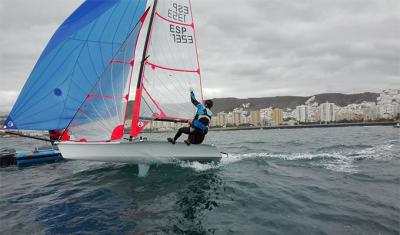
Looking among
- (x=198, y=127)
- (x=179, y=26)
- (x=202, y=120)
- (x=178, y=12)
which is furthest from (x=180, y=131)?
(x=178, y=12)

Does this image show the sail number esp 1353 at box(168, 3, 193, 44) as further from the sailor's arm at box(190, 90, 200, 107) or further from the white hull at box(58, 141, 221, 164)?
the white hull at box(58, 141, 221, 164)

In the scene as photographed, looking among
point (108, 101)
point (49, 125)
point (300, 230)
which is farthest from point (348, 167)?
point (49, 125)

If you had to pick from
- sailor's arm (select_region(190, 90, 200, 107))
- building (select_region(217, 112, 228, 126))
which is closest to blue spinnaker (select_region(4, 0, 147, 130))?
sailor's arm (select_region(190, 90, 200, 107))

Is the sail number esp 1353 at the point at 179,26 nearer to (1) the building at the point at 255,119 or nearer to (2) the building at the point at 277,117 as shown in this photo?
(2) the building at the point at 277,117

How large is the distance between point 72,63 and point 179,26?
3.55 meters

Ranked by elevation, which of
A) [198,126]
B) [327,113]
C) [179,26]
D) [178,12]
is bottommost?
[198,126]

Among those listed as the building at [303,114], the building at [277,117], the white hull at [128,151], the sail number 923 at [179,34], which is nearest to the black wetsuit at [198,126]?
the white hull at [128,151]

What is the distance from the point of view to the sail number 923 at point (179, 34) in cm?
892

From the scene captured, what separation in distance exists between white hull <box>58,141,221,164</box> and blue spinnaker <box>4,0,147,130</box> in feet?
3.55

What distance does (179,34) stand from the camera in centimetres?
902

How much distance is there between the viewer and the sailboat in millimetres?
7523

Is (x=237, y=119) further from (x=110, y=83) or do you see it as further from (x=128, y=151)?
(x=128, y=151)

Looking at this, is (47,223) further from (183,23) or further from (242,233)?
(183,23)

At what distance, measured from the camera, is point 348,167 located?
29.4ft
